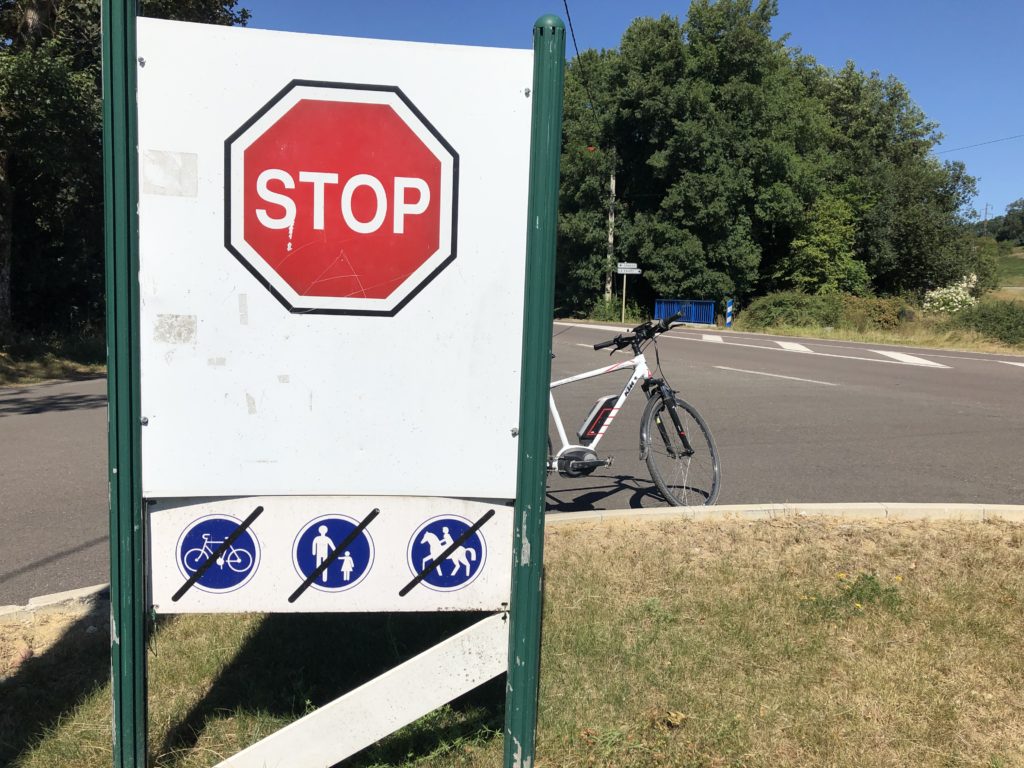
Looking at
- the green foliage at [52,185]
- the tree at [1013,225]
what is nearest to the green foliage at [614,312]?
the green foliage at [52,185]

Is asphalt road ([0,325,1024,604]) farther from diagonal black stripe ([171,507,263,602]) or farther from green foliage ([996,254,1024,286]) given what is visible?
green foliage ([996,254,1024,286])

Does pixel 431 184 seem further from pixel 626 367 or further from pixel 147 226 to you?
pixel 626 367

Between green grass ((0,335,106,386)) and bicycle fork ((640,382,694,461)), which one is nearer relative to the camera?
bicycle fork ((640,382,694,461))

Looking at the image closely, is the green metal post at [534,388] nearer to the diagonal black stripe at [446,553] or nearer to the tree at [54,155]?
the diagonal black stripe at [446,553]

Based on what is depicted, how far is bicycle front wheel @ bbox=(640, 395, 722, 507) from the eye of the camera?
17.1ft

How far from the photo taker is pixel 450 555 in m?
2.26

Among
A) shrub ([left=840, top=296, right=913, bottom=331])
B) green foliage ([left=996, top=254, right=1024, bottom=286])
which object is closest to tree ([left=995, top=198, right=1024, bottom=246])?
green foliage ([left=996, top=254, right=1024, bottom=286])

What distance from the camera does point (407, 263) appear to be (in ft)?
6.96

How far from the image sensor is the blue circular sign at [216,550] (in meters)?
2.17

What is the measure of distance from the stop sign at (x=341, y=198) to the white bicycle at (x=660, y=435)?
2.98 metres

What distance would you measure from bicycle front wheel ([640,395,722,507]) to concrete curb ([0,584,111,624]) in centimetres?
314

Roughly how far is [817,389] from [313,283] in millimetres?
10841

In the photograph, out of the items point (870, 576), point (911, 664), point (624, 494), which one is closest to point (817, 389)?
point (624, 494)

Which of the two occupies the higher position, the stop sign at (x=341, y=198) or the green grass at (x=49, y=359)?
the stop sign at (x=341, y=198)
